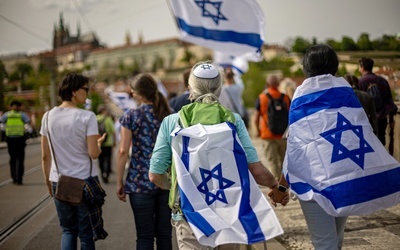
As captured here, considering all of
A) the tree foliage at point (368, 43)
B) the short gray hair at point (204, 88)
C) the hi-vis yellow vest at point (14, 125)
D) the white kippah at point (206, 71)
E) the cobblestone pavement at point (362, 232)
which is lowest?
the cobblestone pavement at point (362, 232)

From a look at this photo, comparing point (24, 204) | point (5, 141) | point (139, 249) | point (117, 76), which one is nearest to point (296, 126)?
point (139, 249)

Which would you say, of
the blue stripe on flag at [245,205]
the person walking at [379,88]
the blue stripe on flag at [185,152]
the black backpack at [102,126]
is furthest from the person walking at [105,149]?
the blue stripe on flag at [245,205]

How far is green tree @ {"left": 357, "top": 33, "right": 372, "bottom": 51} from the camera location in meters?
7.72

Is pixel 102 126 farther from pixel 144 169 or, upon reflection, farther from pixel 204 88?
pixel 204 88

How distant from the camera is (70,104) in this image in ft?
14.1

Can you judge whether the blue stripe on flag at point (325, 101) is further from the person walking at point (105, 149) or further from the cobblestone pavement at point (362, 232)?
the person walking at point (105, 149)

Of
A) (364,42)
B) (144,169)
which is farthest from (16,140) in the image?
(364,42)

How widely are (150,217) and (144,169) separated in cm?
38

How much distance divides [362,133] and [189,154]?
1.13m

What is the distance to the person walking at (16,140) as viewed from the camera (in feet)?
28.7

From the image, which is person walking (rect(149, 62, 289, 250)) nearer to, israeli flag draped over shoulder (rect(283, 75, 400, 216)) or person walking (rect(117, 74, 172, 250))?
israeli flag draped over shoulder (rect(283, 75, 400, 216))

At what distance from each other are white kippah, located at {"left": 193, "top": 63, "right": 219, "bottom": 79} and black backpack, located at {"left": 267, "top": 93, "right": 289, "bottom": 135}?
14.9 ft

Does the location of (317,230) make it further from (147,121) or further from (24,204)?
(24,204)

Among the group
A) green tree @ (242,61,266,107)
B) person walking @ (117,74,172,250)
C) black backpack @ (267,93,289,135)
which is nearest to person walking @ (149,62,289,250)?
person walking @ (117,74,172,250)
